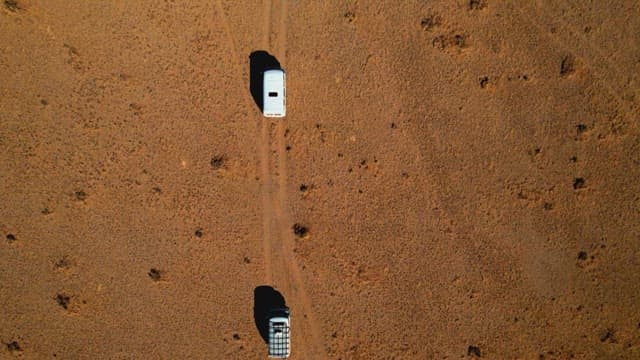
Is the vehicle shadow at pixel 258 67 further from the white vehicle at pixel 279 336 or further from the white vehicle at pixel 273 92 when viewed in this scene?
the white vehicle at pixel 279 336

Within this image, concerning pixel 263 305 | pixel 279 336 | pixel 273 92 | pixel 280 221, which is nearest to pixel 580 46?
pixel 273 92

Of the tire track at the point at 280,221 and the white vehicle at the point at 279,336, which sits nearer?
the white vehicle at the point at 279,336

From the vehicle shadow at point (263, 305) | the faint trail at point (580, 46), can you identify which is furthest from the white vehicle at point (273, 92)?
the faint trail at point (580, 46)

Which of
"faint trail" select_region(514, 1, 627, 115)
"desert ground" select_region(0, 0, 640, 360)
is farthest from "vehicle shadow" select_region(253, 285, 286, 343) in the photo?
"faint trail" select_region(514, 1, 627, 115)

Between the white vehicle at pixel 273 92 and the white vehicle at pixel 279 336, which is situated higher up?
the white vehicle at pixel 273 92

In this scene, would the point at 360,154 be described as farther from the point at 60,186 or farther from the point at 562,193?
the point at 60,186

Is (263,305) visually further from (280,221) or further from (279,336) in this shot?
(280,221)

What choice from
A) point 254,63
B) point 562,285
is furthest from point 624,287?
point 254,63
